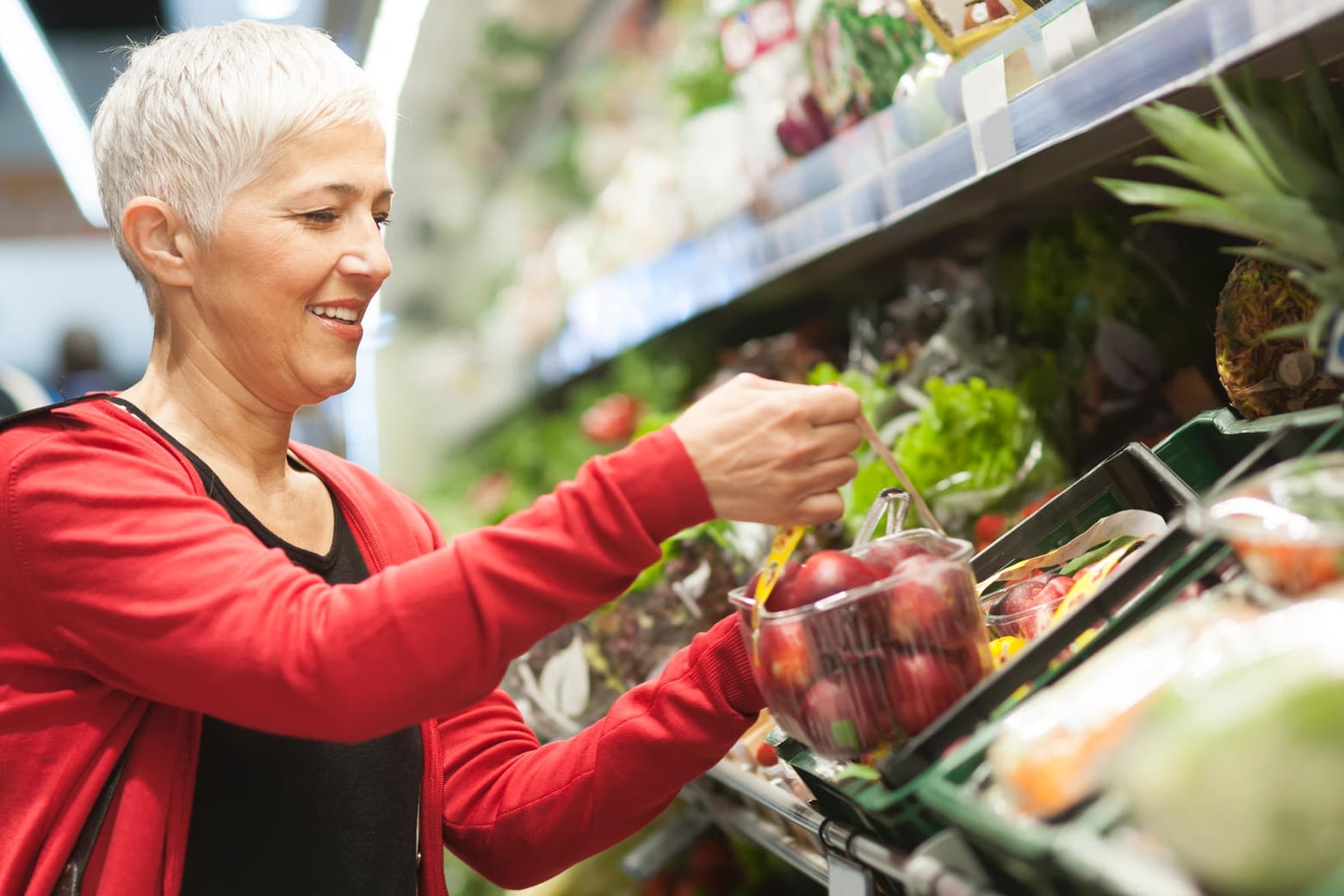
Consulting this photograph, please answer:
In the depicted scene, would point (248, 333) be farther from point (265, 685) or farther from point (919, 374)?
Result: point (919, 374)

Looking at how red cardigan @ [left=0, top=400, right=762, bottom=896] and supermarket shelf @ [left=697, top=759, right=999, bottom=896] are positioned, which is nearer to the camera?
supermarket shelf @ [left=697, top=759, right=999, bottom=896]

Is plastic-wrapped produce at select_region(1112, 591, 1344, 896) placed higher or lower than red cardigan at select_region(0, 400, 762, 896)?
lower

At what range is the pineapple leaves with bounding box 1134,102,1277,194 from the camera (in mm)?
889

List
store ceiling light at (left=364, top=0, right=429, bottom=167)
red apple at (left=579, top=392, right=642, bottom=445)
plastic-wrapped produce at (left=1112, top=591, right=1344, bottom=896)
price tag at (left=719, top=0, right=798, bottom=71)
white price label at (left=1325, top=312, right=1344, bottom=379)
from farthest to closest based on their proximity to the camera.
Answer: red apple at (left=579, top=392, right=642, bottom=445)
store ceiling light at (left=364, top=0, right=429, bottom=167)
price tag at (left=719, top=0, right=798, bottom=71)
white price label at (left=1325, top=312, right=1344, bottom=379)
plastic-wrapped produce at (left=1112, top=591, right=1344, bottom=896)

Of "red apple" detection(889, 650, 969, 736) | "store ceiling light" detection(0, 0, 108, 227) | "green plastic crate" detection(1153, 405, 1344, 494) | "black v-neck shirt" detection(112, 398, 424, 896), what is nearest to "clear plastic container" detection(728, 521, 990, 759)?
"red apple" detection(889, 650, 969, 736)

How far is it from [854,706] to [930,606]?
0.11 meters

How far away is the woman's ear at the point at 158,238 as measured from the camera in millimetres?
1304

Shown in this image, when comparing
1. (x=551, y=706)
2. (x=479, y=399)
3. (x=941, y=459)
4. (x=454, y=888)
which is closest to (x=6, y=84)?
(x=479, y=399)

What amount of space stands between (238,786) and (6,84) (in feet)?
19.3

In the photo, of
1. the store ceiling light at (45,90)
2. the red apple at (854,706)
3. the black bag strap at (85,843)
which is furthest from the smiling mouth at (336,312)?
the store ceiling light at (45,90)

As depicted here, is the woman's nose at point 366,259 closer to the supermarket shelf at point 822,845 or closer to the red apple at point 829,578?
the red apple at point 829,578

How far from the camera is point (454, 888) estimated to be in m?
2.91

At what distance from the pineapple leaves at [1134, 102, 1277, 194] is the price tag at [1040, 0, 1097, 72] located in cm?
24

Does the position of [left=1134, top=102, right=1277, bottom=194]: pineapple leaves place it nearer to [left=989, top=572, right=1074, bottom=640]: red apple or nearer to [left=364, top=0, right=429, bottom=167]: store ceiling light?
[left=989, top=572, right=1074, bottom=640]: red apple
